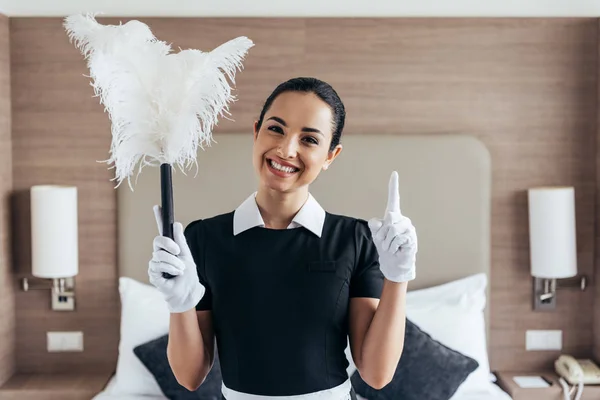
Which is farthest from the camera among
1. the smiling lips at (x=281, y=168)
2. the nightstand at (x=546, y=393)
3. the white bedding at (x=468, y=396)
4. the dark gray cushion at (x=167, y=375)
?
the nightstand at (x=546, y=393)

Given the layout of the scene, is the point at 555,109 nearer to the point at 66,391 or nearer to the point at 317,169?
the point at 317,169

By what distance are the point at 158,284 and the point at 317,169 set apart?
39cm

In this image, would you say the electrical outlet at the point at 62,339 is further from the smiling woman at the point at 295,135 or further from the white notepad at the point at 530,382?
the smiling woman at the point at 295,135

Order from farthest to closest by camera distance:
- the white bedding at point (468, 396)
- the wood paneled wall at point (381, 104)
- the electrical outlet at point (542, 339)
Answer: the electrical outlet at point (542, 339) < the wood paneled wall at point (381, 104) < the white bedding at point (468, 396)

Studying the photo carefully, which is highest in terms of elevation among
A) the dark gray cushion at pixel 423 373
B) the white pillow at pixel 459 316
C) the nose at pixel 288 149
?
the nose at pixel 288 149

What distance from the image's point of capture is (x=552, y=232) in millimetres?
3012

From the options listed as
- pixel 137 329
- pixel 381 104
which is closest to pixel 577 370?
pixel 381 104

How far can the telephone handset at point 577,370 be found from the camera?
2934mm

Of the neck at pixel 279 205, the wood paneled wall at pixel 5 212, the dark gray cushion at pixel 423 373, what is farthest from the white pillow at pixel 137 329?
the neck at pixel 279 205

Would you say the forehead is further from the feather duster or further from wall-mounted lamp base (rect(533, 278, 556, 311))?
wall-mounted lamp base (rect(533, 278, 556, 311))

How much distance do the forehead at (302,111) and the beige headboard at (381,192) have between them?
1594 mm

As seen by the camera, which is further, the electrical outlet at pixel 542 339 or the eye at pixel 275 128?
the electrical outlet at pixel 542 339

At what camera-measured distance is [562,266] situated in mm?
3029

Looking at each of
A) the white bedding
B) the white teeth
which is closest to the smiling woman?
the white teeth
